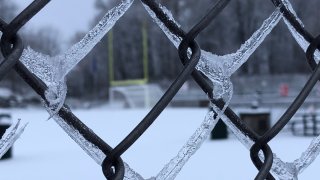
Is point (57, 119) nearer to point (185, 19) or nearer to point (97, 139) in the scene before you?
point (97, 139)

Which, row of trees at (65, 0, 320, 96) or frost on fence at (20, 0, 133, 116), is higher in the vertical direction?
frost on fence at (20, 0, 133, 116)

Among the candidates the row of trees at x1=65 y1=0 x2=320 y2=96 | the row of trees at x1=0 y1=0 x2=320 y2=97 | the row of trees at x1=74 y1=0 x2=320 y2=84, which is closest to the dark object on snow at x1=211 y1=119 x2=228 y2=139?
the row of trees at x1=74 y1=0 x2=320 y2=84

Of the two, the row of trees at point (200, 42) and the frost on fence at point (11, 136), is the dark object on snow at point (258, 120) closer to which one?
the frost on fence at point (11, 136)

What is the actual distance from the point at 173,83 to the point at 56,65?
9.1 inches

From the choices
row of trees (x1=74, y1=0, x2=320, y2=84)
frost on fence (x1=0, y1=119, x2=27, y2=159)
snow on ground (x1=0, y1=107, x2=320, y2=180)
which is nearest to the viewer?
frost on fence (x1=0, y1=119, x2=27, y2=159)

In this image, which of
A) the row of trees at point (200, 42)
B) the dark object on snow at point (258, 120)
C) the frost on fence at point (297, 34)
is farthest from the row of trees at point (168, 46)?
the frost on fence at point (297, 34)

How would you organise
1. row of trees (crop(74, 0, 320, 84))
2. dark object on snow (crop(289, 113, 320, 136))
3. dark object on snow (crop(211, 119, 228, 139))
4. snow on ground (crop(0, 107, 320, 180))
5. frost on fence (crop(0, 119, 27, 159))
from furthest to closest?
row of trees (crop(74, 0, 320, 84)) < dark object on snow (crop(289, 113, 320, 136)) < dark object on snow (crop(211, 119, 228, 139)) < snow on ground (crop(0, 107, 320, 180)) < frost on fence (crop(0, 119, 27, 159))

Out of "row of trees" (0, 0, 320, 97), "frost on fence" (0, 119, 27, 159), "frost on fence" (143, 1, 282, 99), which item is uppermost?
"frost on fence" (143, 1, 282, 99)

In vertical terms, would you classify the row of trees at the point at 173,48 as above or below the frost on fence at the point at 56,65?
below

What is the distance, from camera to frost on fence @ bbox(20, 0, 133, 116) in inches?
28.4

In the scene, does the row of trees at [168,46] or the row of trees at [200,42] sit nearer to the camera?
the row of trees at [200,42]

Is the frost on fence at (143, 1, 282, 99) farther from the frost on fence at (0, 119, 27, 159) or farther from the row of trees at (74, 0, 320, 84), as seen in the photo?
the row of trees at (74, 0, 320, 84)

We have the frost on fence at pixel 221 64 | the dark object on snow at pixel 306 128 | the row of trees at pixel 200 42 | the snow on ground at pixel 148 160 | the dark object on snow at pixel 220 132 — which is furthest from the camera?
the row of trees at pixel 200 42

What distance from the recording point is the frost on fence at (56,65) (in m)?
0.72
